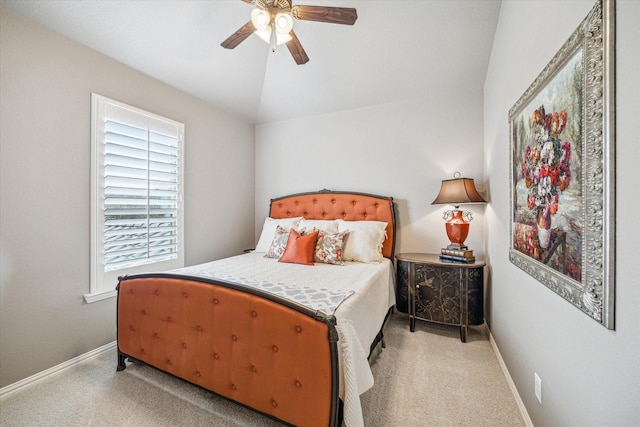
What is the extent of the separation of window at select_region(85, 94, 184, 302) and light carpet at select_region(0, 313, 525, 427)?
68 centimetres

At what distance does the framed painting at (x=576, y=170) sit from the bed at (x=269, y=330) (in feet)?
3.18

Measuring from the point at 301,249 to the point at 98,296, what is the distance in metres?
1.80

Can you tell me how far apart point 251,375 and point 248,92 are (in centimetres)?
314

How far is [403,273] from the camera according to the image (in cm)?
276

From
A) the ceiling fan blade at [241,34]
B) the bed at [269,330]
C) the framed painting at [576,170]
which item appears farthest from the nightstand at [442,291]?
the ceiling fan blade at [241,34]

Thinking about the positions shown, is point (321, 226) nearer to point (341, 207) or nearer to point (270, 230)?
point (341, 207)

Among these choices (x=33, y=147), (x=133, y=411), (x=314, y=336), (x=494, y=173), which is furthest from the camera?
(x=494, y=173)

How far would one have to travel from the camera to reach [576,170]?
1009mm

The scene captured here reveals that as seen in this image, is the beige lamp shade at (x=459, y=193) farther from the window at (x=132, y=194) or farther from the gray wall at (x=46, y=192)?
the gray wall at (x=46, y=192)

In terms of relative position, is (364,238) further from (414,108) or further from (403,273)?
(414,108)

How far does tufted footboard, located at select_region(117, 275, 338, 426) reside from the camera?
127cm

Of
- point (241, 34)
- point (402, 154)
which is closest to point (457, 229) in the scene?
point (402, 154)

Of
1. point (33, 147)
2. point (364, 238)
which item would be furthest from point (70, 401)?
point (364, 238)

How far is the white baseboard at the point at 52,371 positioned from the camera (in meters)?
1.81
